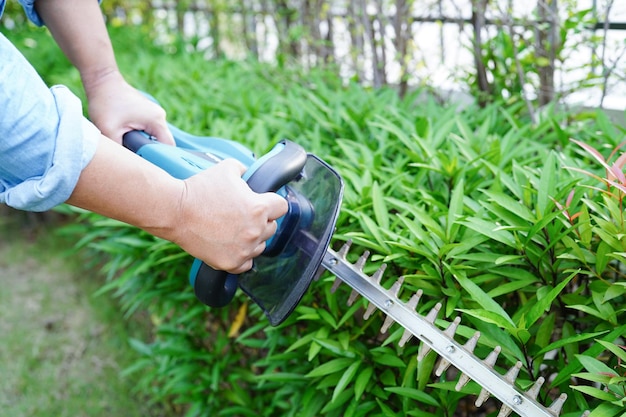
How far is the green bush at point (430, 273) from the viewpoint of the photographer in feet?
4.45

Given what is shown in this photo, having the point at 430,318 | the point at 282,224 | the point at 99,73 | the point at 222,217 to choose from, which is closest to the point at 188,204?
the point at 222,217

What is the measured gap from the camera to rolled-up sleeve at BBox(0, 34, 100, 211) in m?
1.11

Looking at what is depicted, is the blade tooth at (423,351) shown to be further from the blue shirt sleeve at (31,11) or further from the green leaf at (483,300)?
the blue shirt sleeve at (31,11)

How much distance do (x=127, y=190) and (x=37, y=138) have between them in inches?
7.0

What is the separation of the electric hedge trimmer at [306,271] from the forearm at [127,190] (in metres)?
0.19

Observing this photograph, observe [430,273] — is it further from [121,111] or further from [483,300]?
[121,111]

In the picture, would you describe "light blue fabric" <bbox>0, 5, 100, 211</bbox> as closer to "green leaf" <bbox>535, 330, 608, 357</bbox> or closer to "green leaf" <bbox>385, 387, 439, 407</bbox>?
"green leaf" <bbox>385, 387, 439, 407</bbox>

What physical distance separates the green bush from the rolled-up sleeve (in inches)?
27.6

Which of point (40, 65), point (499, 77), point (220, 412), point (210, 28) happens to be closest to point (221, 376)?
point (220, 412)

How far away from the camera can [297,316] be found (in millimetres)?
1759

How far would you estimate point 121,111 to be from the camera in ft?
5.61

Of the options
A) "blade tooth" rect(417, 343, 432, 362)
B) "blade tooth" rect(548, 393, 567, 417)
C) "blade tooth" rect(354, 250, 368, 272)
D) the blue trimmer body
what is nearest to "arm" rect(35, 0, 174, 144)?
the blue trimmer body

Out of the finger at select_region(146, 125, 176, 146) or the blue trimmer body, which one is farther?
the finger at select_region(146, 125, 176, 146)

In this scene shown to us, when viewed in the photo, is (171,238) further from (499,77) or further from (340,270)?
(499,77)
